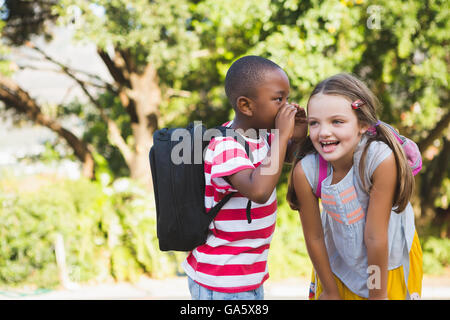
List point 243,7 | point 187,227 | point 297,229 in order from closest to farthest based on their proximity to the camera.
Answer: point 187,227 < point 243,7 < point 297,229

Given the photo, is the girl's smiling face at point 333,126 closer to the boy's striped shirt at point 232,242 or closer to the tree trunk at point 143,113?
the boy's striped shirt at point 232,242

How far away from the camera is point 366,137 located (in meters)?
1.65

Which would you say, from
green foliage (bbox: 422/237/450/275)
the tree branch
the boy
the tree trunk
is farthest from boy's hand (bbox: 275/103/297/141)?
the tree trunk

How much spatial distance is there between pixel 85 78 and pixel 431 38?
6.13 metres

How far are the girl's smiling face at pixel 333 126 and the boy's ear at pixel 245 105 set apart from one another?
236 millimetres

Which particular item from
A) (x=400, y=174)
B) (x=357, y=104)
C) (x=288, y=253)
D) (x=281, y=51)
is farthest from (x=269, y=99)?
(x=288, y=253)

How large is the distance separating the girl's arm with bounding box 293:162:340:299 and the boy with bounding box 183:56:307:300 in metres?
0.13

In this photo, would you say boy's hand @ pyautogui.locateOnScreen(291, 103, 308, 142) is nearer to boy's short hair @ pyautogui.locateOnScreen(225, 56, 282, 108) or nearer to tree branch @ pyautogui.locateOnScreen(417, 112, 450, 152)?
boy's short hair @ pyautogui.locateOnScreen(225, 56, 282, 108)

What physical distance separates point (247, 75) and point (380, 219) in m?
0.72

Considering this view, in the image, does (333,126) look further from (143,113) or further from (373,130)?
(143,113)

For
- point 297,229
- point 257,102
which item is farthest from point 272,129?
point 297,229
